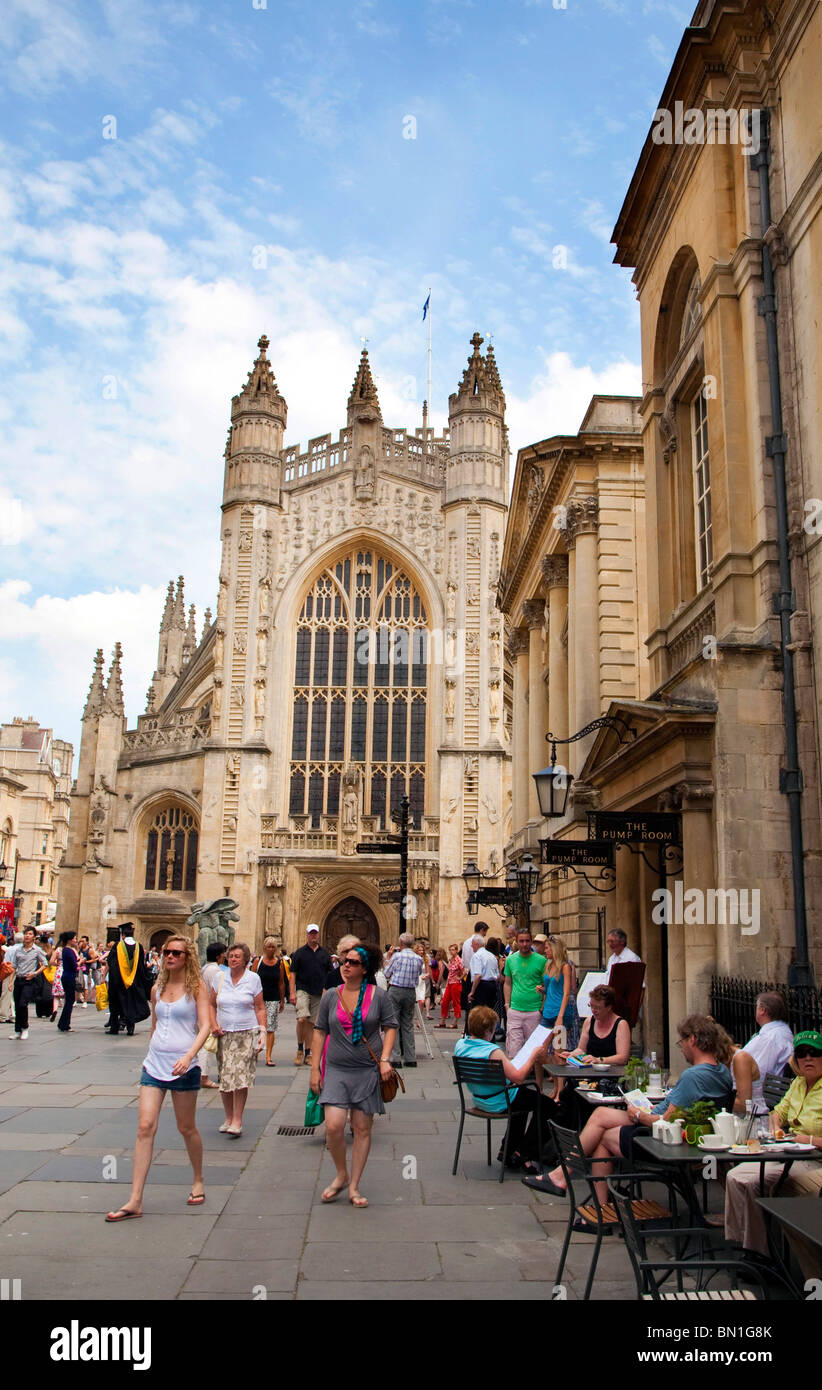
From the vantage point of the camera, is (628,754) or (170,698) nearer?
(628,754)

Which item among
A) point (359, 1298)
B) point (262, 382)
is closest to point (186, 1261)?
point (359, 1298)

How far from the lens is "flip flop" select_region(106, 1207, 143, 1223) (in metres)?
6.19

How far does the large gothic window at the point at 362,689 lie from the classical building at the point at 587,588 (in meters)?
17.0

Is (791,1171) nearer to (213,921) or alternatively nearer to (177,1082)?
(177,1082)

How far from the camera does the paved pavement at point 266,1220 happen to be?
5.19 metres

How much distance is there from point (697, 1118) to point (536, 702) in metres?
17.9

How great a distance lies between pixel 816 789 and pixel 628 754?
241 centimetres

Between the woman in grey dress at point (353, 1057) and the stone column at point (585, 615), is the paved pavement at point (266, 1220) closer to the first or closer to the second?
the woman in grey dress at point (353, 1057)

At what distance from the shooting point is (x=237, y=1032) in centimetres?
923

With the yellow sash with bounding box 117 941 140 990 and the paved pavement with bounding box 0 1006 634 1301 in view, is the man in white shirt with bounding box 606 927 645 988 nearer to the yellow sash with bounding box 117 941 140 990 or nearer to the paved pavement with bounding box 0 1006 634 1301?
the paved pavement with bounding box 0 1006 634 1301

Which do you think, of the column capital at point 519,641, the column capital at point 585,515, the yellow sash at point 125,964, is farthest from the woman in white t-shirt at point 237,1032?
the column capital at point 519,641

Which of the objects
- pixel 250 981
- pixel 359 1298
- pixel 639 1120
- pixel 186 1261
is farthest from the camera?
pixel 250 981

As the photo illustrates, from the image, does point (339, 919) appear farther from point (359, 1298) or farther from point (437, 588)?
point (359, 1298)

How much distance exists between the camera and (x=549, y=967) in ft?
36.8
